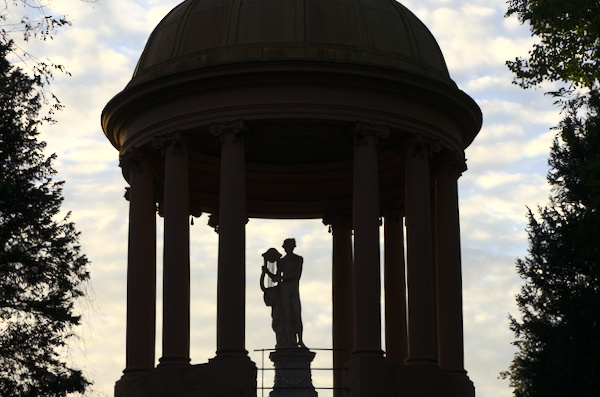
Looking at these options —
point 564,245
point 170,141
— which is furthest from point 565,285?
point 170,141

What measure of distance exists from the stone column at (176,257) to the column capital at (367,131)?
619 cm

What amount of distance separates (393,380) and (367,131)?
8.84 meters

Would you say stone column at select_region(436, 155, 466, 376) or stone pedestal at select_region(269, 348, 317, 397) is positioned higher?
stone column at select_region(436, 155, 466, 376)

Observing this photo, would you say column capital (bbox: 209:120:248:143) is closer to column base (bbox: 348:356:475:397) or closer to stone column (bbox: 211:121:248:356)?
stone column (bbox: 211:121:248:356)

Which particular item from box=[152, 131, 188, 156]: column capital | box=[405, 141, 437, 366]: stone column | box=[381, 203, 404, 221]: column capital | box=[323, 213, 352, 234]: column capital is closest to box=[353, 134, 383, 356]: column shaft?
box=[405, 141, 437, 366]: stone column

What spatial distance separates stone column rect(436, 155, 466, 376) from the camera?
47312 mm

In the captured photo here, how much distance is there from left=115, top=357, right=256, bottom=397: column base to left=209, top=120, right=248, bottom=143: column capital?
7.91 meters

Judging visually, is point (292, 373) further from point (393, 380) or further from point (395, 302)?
point (395, 302)

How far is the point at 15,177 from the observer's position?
145ft

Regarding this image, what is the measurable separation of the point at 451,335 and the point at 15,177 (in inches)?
657

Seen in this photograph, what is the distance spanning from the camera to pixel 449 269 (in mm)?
47844

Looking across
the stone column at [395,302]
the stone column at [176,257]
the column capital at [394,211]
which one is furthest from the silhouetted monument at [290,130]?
the column capital at [394,211]

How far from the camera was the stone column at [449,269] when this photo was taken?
155 feet

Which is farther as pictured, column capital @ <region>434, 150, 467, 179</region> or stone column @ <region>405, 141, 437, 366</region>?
column capital @ <region>434, 150, 467, 179</region>
